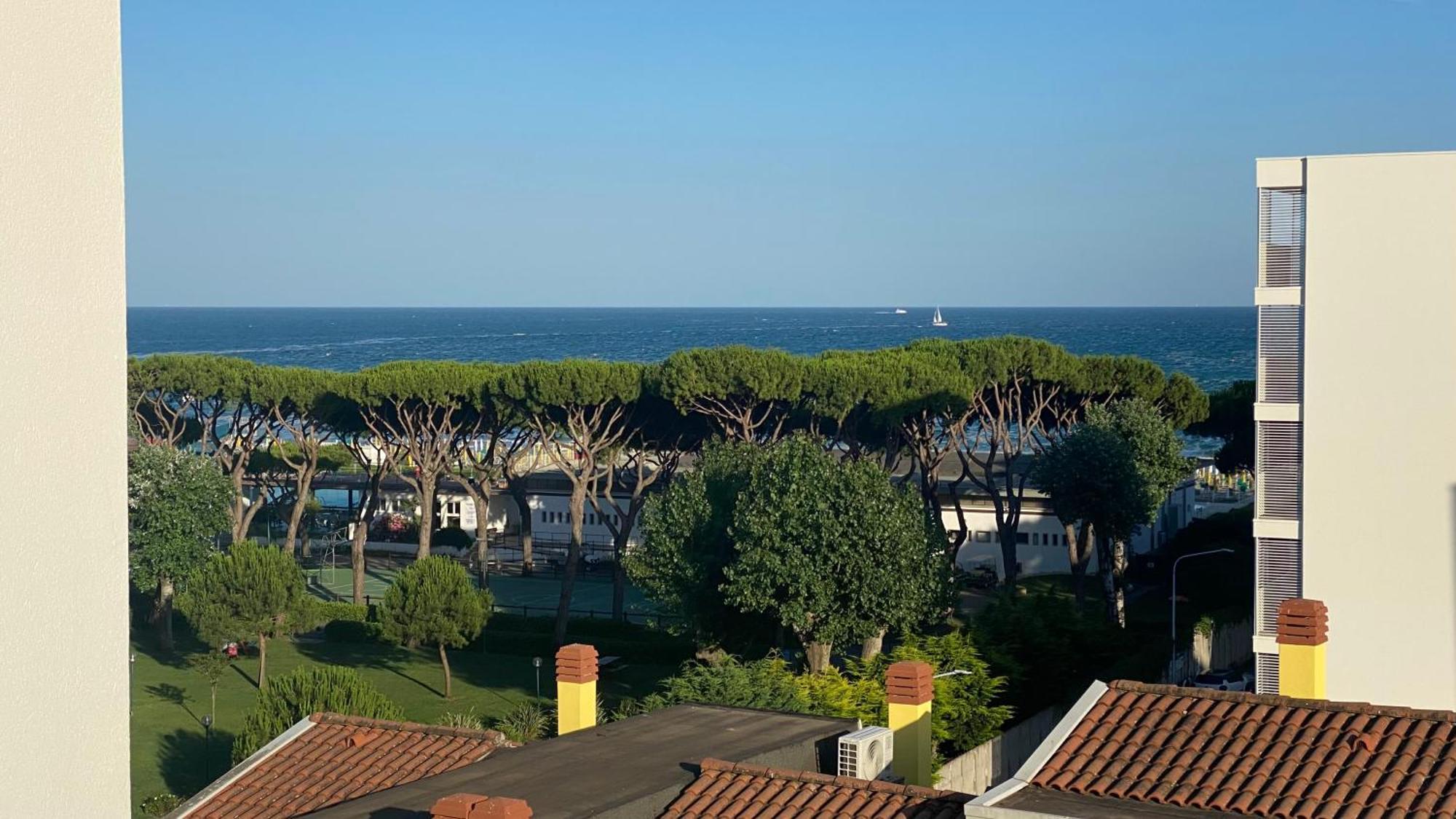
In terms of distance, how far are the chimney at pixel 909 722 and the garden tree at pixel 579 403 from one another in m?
28.8

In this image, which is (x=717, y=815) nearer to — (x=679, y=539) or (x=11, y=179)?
(x=11, y=179)

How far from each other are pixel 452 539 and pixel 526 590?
10.2 metres

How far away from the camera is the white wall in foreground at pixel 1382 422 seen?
18625 mm

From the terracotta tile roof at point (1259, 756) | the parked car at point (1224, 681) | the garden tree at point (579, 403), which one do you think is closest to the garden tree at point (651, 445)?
the garden tree at point (579, 403)

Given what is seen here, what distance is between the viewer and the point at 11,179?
263 centimetres

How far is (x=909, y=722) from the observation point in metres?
13.7

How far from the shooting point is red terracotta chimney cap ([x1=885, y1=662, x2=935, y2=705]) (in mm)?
13383

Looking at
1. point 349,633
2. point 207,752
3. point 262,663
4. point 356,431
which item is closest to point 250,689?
point 262,663

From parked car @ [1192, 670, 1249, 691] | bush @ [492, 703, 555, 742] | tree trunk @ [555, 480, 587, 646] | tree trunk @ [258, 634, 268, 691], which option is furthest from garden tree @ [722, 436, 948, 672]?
tree trunk @ [258, 634, 268, 691]

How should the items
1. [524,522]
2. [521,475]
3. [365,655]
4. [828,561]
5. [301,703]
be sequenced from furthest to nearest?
[521,475] → [524,522] → [365,655] → [828,561] → [301,703]

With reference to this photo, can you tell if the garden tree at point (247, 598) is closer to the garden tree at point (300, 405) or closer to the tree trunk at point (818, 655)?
the tree trunk at point (818, 655)

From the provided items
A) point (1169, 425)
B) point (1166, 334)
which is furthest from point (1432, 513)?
point (1166, 334)

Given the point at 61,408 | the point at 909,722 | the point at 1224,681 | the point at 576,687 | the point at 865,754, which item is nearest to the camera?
the point at 61,408

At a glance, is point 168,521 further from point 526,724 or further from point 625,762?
point 625,762
